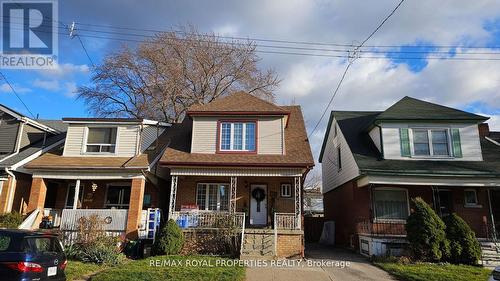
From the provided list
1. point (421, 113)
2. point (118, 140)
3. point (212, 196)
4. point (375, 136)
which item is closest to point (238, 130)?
point (212, 196)

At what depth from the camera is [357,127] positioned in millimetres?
21281

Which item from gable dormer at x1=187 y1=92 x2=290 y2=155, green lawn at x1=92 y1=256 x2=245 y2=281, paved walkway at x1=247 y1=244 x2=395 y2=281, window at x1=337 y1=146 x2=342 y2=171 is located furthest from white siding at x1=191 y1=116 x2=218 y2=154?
window at x1=337 y1=146 x2=342 y2=171

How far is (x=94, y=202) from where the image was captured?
19.1 metres

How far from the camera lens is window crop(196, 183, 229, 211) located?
60.7ft

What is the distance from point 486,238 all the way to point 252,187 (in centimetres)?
1090

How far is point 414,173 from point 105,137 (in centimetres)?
1529

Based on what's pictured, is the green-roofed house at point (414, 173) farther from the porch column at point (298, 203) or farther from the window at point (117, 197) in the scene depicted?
the window at point (117, 197)

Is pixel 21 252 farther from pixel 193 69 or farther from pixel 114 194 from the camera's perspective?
pixel 193 69

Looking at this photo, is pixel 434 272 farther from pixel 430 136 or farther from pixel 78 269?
pixel 78 269

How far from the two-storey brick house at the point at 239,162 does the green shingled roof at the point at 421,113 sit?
4745 mm

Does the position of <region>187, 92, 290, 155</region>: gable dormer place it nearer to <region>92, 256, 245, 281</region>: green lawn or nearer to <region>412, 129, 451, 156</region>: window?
<region>92, 256, 245, 281</region>: green lawn

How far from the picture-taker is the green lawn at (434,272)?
11.3 m

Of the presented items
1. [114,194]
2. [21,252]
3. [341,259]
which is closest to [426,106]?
[341,259]

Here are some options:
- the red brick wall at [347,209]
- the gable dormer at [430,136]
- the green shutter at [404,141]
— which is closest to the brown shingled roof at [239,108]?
the gable dormer at [430,136]
